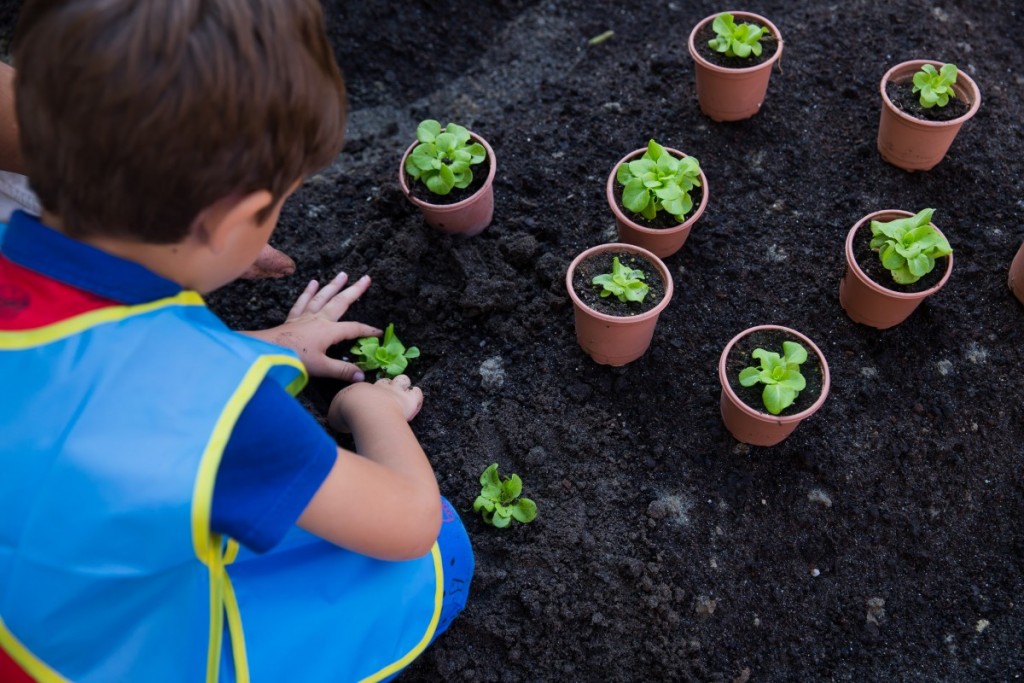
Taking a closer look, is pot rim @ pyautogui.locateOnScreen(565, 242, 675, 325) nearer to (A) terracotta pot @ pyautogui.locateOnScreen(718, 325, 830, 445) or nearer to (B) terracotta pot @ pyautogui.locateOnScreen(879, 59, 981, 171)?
Answer: (A) terracotta pot @ pyautogui.locateOnScreen(718, 325, 830, 445)

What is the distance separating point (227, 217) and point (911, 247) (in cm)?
170

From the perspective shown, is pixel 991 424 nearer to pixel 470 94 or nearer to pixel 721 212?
pixel 721 212

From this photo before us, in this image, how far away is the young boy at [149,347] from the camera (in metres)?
1.21

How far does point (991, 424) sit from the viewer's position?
7.52ft

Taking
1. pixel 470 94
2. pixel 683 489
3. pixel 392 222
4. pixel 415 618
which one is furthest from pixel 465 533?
pixel 470 94

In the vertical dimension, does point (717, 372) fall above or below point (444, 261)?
below

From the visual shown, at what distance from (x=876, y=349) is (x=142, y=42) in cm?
198

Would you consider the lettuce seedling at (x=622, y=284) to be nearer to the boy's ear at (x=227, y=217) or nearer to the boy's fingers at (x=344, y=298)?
the boy's fingers at (x=344, y=298)

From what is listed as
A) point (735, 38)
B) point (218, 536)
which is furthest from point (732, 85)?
point (218, 536)

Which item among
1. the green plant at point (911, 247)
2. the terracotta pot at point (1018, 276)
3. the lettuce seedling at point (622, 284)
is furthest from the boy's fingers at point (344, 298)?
the terracotta pot at point (1018, 276)

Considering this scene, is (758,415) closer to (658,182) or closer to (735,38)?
(658,182)

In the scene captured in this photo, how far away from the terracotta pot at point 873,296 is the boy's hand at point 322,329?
1.31 metres

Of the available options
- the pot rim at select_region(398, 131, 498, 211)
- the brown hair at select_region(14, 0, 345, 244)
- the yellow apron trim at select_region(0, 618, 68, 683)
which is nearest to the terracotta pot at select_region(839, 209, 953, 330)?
the pot rim at select_region(398, 131, 498, 211)

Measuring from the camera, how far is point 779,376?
2.06m
